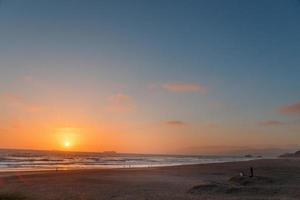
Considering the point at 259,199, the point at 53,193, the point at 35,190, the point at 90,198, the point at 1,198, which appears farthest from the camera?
the point at 35,190

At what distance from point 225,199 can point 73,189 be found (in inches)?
363

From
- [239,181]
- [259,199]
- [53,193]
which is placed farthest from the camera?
[239,181]

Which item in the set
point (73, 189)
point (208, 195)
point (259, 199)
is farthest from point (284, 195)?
point (73, 189)

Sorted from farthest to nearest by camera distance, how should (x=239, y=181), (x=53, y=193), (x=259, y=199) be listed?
(x=239, y=181), (x=53, y=193), (x=259, y=199)

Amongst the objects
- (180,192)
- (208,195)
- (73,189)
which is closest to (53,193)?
(73,189)

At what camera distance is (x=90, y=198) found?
747 inches

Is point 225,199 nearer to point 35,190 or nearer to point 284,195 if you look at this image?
point 284,195

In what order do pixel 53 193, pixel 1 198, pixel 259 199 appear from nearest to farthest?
pixel 1 198
pixel 259 199
pixel 53 193

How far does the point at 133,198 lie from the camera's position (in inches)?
749

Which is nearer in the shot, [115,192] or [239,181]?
[115,192]

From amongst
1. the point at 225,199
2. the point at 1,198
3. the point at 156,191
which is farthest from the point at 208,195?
the point at 1,198

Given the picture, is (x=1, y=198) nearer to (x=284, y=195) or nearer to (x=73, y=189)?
(x=73, y=189)

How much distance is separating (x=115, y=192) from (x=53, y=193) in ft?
10.8

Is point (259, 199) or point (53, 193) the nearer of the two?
point (259, 199)
